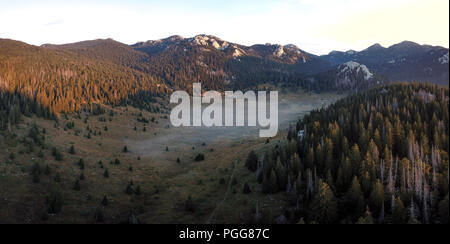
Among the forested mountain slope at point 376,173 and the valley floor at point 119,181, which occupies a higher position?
the forested mountain slope at point 376,173

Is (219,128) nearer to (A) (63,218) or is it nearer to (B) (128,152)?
(B) (128,152)

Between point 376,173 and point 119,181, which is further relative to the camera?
point 119,181

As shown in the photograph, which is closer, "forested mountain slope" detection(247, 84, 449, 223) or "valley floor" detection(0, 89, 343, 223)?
"forested mountain slope" detection(247, 84, 449, 223)

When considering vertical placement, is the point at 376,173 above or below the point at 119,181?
above

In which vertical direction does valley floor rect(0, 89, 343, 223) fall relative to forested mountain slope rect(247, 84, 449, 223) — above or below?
below

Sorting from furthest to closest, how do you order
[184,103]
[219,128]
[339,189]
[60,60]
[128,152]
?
[184,103] → [60,60] → [219,128] → [128,152] → [339,189]

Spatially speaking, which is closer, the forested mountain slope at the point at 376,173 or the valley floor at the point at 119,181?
the forested mountain slope at the point at 376,173

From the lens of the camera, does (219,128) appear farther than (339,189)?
Yes
